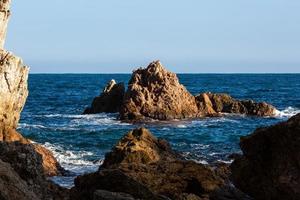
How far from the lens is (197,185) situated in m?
12.5

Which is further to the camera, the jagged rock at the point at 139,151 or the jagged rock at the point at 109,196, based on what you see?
the jagged rock at the point at 139,151

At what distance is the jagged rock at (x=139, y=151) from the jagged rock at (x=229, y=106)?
3251 centimetres

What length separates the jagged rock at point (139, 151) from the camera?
1758 cm

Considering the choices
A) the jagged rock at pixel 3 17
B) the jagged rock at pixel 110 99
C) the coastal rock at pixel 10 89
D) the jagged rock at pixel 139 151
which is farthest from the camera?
the jagged rock at pixel 110 99

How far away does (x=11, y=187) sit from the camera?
23.8ft

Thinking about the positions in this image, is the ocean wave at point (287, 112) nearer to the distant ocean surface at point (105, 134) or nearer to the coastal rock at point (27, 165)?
the distant ocean surface at point (105, 134)

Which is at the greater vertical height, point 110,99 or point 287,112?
point 110,99

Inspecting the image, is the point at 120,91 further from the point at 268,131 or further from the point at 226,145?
the point at 268,131

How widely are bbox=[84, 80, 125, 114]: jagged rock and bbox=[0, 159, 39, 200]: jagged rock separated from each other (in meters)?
46.5

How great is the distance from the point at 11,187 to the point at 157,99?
41.6m

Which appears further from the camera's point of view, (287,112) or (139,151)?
(287,112)

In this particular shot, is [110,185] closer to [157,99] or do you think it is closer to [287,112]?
[157,99]

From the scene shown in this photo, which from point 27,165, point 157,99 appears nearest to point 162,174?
point 27,165

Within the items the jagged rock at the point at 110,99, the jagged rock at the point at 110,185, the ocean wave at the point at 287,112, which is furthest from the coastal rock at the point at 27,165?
the ocean wave at the point at 287,112
